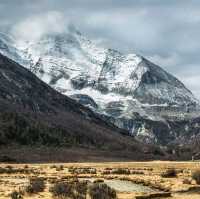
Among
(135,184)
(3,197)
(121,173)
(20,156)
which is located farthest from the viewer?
(20,156)

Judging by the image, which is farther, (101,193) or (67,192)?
(67,192)

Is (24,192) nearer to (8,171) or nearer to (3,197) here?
(3,197)

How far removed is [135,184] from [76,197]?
61.6ft

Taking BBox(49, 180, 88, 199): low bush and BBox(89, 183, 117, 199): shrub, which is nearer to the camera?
BBox(89, 183, 117, 199): shrub

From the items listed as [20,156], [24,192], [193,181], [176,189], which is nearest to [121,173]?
[193,181]

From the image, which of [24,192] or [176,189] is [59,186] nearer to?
[24,192]

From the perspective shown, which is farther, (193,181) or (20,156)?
(20,156)

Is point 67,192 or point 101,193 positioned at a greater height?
point 67,192

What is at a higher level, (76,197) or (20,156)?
(20,156)

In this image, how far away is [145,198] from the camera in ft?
163

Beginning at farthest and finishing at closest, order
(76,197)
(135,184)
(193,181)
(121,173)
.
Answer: (121,173) < (193,181) < (135,184) < (76,197)

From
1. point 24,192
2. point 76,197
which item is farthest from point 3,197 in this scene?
point 76,197

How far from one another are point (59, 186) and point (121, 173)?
40280 millimetres

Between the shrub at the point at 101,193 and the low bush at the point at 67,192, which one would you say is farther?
the low bush at the point at 67,192
